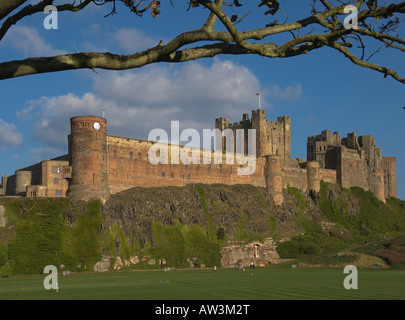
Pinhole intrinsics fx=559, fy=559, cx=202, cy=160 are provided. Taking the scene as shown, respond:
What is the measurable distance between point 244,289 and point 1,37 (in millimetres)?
33889

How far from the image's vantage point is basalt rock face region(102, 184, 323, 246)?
263ft

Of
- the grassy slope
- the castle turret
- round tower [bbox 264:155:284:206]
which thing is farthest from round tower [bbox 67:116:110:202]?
the castle turret

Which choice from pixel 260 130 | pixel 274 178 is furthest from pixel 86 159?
pixel 260 130

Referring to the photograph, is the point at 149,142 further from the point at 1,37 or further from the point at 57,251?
the point at 1,37

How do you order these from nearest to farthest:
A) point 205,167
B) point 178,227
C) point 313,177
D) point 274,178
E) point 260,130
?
point 178,227
point 205,167
point 274,178
point 313,177
point 260,130


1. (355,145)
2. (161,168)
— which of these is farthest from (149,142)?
(355,145)

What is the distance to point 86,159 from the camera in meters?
79.4

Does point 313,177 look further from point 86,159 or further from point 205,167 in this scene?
point 86,159

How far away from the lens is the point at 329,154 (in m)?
128

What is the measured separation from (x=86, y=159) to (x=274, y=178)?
1657 inches

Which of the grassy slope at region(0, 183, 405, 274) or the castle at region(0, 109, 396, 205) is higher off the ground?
the castle at region(0, 109, 396, 205)

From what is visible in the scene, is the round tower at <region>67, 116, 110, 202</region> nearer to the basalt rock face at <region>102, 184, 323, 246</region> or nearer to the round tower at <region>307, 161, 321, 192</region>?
the basalt rock face at <region>102, 184, 323, 246</region>

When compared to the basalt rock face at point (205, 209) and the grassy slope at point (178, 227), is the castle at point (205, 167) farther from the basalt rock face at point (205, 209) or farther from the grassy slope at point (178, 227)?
the grassy slope at point (178, 227)

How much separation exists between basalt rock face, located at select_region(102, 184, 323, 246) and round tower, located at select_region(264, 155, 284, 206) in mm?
1615
